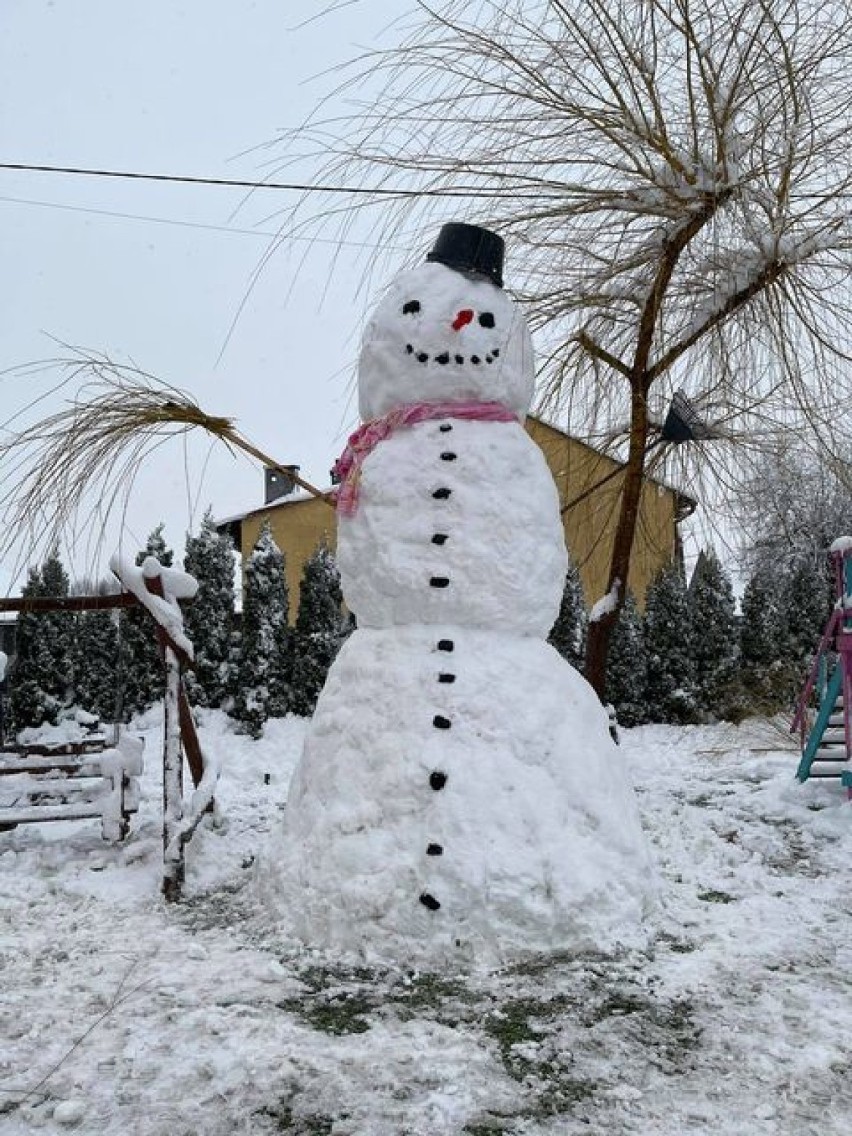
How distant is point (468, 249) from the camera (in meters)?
4.55

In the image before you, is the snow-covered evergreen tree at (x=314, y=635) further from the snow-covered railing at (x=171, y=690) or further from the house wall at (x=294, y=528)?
the snow-covered railing at (x=171, y=690)

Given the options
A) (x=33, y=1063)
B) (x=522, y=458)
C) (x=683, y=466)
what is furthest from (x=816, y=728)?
(x=33, y=1063)

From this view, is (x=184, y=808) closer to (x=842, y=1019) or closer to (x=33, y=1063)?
(x=33, y=1063)

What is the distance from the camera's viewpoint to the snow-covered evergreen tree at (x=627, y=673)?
15.2 m

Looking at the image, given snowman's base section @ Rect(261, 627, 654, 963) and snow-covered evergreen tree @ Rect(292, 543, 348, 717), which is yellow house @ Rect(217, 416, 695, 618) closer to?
snowman's base section @ Rect(261, 627, 654, 963)

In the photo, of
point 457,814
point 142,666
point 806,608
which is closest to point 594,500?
point 457,814

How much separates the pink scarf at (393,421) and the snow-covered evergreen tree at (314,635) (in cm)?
981

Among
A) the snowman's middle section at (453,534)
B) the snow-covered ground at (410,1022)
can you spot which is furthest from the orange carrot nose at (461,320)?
the snow-covered ground at (410,1022)

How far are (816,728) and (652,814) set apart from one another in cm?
150

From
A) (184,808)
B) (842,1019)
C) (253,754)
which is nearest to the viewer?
(842,1019)

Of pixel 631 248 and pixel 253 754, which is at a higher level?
pixel 631 248

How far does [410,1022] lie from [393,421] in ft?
8.72

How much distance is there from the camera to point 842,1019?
10.3ft

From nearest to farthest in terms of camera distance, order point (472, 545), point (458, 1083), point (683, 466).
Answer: point (458, 1083) → point (472, 545) → point (683, 466)
